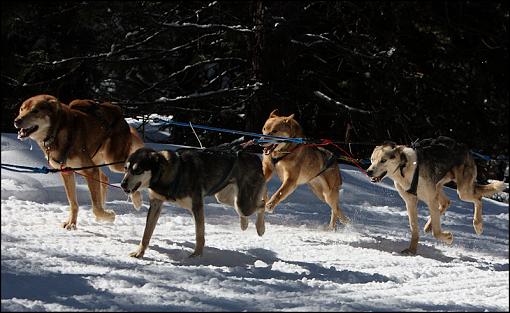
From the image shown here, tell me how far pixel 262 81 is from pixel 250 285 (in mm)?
7812

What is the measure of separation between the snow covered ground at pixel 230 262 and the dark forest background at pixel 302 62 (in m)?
3.27

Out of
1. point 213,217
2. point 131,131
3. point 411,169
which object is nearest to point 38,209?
point 131,131

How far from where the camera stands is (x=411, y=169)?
7.52 metres

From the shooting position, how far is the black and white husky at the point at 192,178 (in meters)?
6.03

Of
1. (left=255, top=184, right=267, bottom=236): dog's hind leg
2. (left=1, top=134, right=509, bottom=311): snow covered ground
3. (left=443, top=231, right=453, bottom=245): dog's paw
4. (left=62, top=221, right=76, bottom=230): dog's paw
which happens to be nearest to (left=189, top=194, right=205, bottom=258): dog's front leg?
(left=1, top=134, right=509, bottom=311): snow covered ground

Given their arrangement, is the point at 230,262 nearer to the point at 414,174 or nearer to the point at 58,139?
the point at 58,139

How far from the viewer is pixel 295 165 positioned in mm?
8508

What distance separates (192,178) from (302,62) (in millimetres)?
8892

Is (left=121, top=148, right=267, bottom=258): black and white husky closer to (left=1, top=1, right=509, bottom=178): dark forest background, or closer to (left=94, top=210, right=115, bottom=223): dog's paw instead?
(left=94, top=210, right=115, bottom=223): dog's paw

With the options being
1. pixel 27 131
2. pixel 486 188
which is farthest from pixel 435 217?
pixel 27 131

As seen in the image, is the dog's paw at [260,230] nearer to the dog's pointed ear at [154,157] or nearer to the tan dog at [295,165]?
the tan dog at [295,165]

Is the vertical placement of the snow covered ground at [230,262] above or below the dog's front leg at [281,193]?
below

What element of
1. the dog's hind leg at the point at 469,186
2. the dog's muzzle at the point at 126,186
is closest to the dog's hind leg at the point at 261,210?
the dog's muzzle at the point at 126,186

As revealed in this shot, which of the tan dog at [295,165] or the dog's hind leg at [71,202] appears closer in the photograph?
the dog's hind leg at [71,202]
